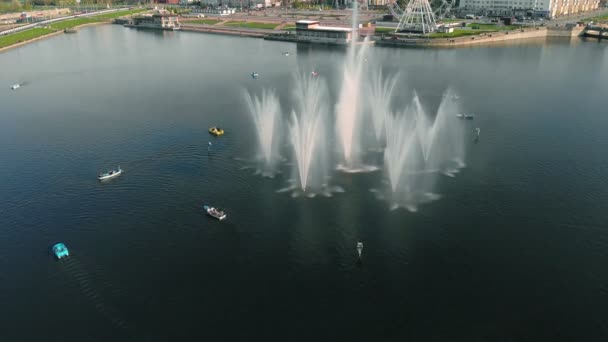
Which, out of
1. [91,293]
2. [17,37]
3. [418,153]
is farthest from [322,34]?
[91,293]

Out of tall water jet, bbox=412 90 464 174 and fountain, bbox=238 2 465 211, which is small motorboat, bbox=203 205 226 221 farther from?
tall water jet, bbox=412 90 464 174

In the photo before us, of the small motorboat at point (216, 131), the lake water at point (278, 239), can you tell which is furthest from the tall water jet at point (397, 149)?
the small motorboat at point (216, 131)

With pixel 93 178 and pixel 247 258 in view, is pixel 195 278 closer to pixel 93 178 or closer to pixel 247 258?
pixel 247 258

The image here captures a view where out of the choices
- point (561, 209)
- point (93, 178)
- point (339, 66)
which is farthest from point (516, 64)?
point (93, 178)

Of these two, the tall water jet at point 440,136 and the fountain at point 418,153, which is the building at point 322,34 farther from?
the fountain at point 418,153

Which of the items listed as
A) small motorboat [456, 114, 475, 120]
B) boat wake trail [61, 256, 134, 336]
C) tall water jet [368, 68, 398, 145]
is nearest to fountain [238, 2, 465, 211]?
tall water jet [368, 68, 398, 145]

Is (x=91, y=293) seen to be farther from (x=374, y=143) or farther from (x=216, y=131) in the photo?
(x=374, y=143)
